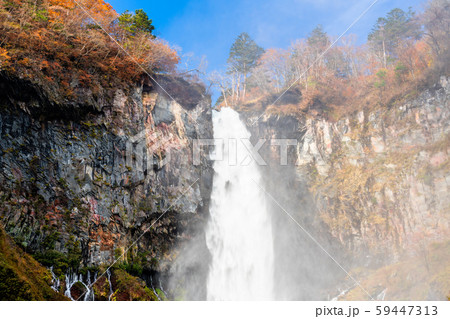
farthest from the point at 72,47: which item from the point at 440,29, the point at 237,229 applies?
the point at 440,29

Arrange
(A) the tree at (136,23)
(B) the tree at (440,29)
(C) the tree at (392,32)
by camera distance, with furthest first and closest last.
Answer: (C) the tree at (392,32)
(B) the tree at (440,29)
(A) the tree at (136,23)

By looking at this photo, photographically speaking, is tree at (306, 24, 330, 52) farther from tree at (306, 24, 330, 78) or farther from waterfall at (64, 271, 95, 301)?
waterfall at (64, 271, 95, 301)

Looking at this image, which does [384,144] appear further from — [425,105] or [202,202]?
[202,202]

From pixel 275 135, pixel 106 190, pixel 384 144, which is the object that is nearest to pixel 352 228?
pixel 384 144

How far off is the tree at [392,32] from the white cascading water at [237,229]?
16463 mm

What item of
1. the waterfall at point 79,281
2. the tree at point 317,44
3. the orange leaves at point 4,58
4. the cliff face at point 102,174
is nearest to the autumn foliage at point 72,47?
the orange leaves at point 4,58

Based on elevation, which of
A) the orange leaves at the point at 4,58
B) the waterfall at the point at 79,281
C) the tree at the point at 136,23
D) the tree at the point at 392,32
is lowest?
the waterfall at the point at 79,281

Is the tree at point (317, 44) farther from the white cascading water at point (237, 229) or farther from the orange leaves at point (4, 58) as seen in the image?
the orange leaves at point (4, 58)

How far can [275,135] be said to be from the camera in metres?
24.7

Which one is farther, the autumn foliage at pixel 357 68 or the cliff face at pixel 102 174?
the autumn foliage at pixel 357 68

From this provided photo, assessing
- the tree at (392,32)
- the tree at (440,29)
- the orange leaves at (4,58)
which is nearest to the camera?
the orange leaves at (4,58)

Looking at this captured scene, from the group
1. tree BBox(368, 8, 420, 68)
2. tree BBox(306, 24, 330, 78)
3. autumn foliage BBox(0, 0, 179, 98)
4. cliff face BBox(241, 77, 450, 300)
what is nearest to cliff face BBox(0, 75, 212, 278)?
autumn foliage BBox(0, 0, 179, 98)

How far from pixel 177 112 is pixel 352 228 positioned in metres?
13.8

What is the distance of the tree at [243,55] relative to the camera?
110ft
